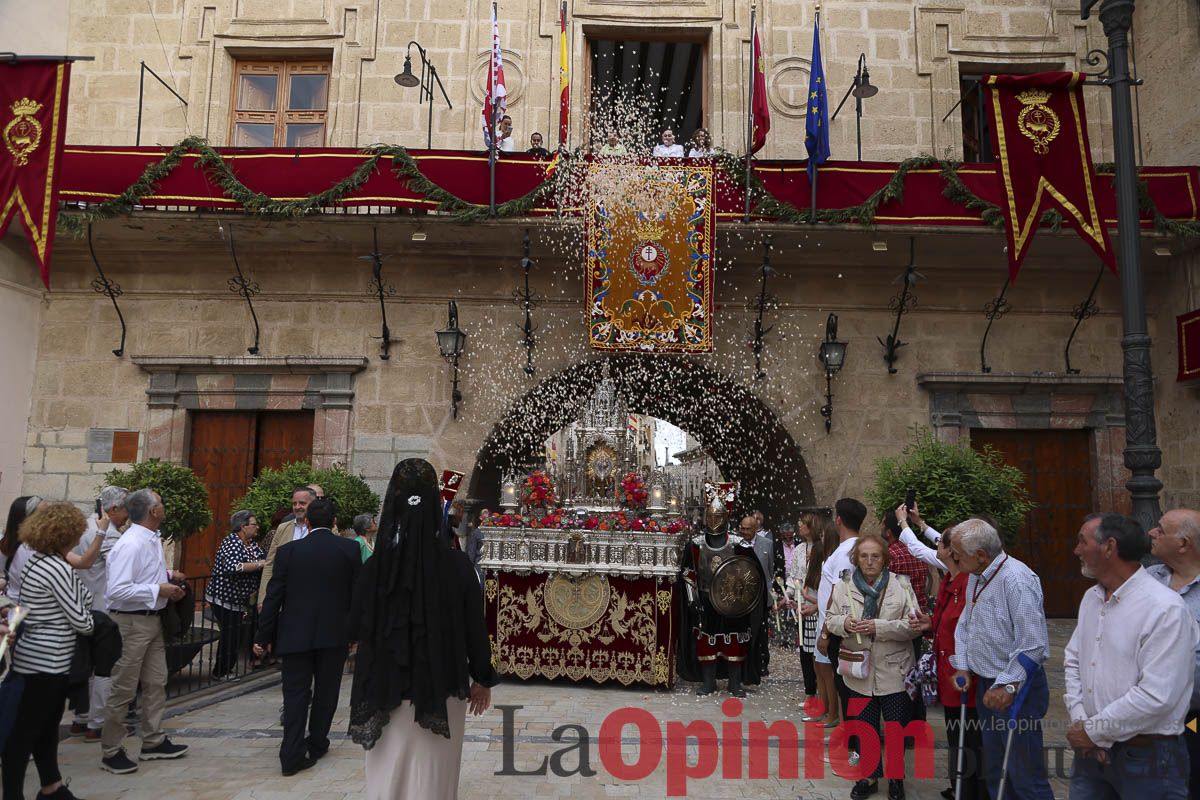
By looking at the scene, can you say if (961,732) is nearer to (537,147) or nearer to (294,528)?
(294,528)

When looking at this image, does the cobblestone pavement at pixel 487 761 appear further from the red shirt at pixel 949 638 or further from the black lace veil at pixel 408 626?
the black lace veil at pixel 408 626

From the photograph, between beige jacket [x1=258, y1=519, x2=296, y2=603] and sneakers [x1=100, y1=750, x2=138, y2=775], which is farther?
beige jacket [x1=258, y1=519, x2=296, y2=603]

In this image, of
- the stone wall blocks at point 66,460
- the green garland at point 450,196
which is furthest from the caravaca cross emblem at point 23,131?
the stone wall blocks at point 66,460

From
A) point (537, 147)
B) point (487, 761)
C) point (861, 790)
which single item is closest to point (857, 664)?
point (861, 790)

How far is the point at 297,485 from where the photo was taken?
923 cm

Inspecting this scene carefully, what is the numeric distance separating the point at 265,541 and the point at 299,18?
27.1ft

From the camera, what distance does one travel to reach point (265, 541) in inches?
351

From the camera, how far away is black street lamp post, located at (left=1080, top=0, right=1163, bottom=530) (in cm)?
595

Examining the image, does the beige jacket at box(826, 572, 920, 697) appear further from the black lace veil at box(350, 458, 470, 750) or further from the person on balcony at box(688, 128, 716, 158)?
the person on balcony at box(688, 128, 716, 158)

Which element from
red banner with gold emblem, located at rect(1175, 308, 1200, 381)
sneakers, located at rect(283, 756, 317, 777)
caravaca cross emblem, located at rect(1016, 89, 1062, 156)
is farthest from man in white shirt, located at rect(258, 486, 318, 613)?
red banner with gold emblem, located at rect(1175, 308, 1200, 381)

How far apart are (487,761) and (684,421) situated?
33.5 feet

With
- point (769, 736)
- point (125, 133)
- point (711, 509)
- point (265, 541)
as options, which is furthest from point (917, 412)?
point (125, 133)

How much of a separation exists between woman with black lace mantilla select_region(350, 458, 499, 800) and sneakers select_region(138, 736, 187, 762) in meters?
2.43

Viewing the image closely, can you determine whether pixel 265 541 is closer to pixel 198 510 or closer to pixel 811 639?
pixel 198 510
